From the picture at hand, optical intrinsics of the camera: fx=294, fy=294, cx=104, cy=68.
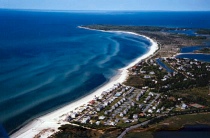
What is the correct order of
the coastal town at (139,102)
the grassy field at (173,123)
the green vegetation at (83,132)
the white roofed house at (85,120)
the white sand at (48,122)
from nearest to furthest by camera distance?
the green vegetation at (83,132) < the white sand at (48,122) < the grassy field at (173,123) < the white roofed house at (85,120) < the coastal town at (139,102)

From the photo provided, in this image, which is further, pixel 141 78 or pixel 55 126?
pixel 141 78

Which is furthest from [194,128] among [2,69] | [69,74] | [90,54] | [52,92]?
[90,54]

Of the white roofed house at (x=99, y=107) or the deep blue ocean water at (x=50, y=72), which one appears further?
the deep blue ocean water at (x=50, y=72)

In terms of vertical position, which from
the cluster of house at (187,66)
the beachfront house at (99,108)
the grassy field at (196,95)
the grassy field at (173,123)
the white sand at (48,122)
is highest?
the cluster of house at (187,66)

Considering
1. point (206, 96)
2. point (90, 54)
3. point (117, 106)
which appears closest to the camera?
point (117, 106)

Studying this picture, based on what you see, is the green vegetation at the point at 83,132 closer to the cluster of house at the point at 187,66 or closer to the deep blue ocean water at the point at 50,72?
the deep blue ocean water at the point at 50,72

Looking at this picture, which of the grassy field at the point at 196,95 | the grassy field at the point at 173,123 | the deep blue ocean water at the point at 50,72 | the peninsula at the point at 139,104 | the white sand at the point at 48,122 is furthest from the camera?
the grassy field at the point at 196,95

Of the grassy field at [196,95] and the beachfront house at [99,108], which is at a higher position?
the grassy field at [196,95]

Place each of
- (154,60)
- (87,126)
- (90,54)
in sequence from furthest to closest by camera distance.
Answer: (90,54), (154,60), (87,126)

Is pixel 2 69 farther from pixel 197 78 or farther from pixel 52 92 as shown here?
pixel 197 78

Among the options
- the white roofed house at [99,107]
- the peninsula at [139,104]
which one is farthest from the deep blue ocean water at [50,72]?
the white roofed house at [99,107]

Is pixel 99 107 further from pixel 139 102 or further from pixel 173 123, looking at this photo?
pixel 173 123
